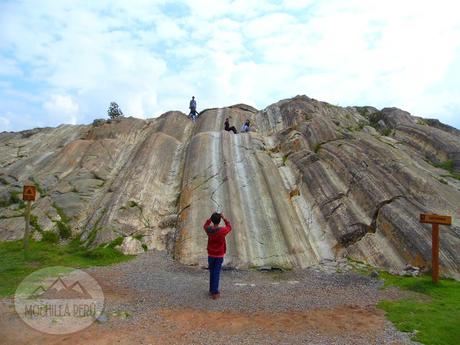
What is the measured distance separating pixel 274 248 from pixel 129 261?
6627 mm

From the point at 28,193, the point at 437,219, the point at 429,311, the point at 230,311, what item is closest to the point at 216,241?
the point at 230,311

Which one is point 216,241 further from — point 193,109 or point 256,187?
point 193,109

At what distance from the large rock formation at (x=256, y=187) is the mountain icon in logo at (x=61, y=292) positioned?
18.3 feet

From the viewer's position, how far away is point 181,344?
33.8 feet

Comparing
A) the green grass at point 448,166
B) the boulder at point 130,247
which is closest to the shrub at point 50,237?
the boulder at point 130,247

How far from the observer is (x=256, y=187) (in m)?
24.6

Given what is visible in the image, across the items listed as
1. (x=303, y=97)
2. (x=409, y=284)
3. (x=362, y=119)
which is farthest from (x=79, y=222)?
(x=362, y=119)

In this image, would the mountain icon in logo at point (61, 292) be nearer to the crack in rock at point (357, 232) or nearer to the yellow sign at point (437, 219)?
the crack in rock at point (357, 232)

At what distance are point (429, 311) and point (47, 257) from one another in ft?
51.0

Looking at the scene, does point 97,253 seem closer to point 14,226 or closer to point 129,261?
point 129,261

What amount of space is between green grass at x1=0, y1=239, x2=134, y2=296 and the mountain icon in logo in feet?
6.29

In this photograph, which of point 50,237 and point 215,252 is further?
point 50,237

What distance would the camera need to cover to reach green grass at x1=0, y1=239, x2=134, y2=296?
16.8m

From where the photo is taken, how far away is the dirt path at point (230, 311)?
10742mm
